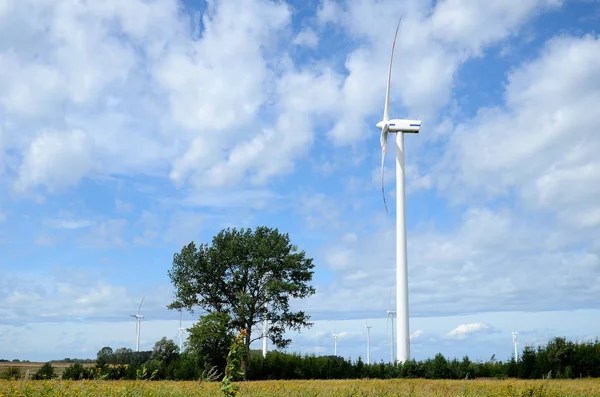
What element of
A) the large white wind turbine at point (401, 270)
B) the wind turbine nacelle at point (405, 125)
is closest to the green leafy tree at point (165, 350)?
the large white wind turbine at point (401, 270)

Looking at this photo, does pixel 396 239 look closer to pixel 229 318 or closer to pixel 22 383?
pixel 229 318

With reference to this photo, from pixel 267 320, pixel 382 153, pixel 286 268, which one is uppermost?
pixel 382 153

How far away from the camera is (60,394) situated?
39.8ft

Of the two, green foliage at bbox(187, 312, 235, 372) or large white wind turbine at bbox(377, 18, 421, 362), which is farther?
green foliage at bbox(187, 312, 235, 372)

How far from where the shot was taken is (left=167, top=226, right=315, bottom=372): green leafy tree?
5184cm

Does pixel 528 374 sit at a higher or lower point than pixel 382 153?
lower

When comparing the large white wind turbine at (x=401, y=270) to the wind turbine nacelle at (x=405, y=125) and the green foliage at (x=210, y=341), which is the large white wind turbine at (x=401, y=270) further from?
the green foliage at (x=210, y=341)

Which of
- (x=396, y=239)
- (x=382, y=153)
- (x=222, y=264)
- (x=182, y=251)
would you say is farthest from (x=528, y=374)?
(x=182, y=251)

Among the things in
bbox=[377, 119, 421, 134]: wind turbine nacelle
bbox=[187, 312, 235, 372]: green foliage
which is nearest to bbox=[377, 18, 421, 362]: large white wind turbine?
bbox=[377, 119, 421, 134]: wind turbine nacelle

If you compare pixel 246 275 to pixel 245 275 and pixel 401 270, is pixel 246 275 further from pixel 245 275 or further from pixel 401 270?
pixel 401 270

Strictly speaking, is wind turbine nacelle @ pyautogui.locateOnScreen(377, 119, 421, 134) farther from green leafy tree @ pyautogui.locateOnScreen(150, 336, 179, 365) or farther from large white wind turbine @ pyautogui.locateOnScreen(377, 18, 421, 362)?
green leafy tree @ pyautogui.locateOnScreen(150, 336, 179, 365)

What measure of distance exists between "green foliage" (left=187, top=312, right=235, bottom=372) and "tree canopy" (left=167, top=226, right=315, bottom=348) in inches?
201

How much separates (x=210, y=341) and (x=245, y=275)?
26.3 ft

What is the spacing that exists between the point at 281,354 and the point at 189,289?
9.65 metres
